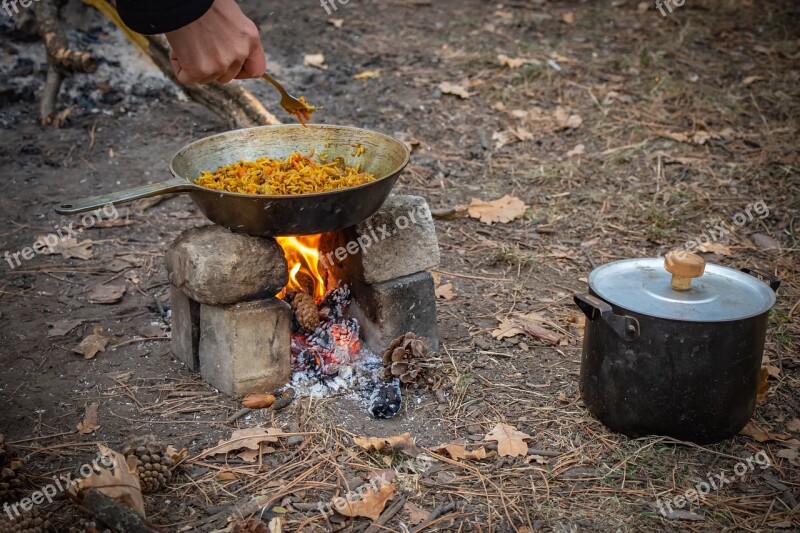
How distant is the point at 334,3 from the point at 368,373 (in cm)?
640

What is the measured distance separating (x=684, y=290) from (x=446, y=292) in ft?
5.39

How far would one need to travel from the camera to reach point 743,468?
305 cm

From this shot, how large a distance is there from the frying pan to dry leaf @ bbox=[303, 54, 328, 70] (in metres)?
3.97

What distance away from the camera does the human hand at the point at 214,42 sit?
8.25 feet

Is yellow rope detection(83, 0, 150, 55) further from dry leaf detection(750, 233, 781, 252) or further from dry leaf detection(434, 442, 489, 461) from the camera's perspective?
dry leaf detection(750, 233, 781, 252)

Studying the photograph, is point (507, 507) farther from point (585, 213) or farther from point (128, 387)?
point (585, 213)

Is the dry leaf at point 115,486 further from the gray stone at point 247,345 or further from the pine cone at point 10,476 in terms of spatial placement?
the gray stone at point 247,345

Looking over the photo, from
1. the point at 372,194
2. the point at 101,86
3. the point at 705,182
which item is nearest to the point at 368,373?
the point at 372,194

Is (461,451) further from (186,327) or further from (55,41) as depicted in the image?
(55,41)

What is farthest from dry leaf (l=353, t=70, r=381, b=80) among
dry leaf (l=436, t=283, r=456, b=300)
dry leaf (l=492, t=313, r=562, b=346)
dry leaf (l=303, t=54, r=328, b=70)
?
dry leaf (l=492, t=313, r=562, b=346)

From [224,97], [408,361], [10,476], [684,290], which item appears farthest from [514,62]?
[10,476]

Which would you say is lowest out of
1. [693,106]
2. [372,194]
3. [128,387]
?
[128,387]

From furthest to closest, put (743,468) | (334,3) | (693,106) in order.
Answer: (334,3)
(693,106)
(743,468)

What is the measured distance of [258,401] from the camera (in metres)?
3.45
